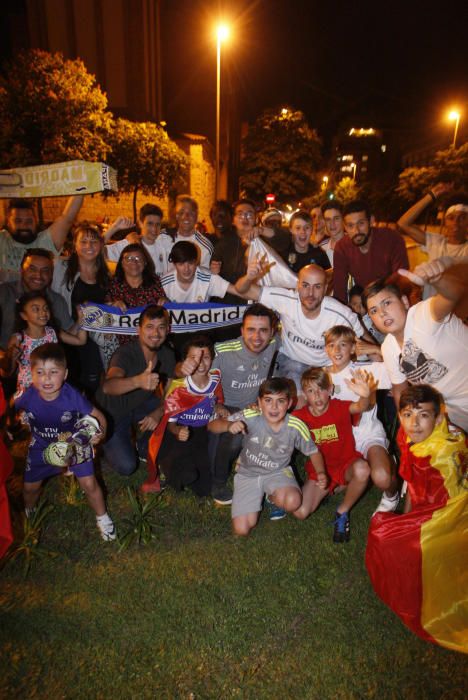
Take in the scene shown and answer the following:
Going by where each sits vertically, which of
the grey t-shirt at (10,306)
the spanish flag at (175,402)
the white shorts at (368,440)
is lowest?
the white shorts at (368,440)

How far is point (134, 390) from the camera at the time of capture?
4.43 m

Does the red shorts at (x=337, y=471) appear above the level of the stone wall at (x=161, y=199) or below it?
below

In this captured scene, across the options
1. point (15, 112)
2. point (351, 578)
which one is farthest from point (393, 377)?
point (15, 112)

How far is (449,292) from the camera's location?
3227mm

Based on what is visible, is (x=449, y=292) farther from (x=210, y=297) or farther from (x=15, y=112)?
(x=15, y=112)

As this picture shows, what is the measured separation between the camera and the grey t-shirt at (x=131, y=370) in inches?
170

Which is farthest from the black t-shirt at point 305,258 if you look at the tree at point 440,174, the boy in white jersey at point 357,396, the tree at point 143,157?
the tree at point 440,174

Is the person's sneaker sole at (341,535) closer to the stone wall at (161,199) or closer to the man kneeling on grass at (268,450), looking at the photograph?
the man kneeling on grass at (268,450)

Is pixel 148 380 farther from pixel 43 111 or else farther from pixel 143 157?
pixel 143 157

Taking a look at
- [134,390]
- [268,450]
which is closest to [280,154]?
[134,390]

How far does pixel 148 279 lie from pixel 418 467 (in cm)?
344

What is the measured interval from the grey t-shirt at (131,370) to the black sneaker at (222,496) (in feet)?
3.95

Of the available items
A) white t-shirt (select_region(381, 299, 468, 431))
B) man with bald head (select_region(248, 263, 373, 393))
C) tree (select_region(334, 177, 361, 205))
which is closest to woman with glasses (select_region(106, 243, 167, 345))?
man with bald head (select_region(248, 263, 373, 393))

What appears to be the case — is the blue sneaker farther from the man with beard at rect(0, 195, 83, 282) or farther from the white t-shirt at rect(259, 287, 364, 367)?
the man with beard at rect(0, 195, 83, 282)
